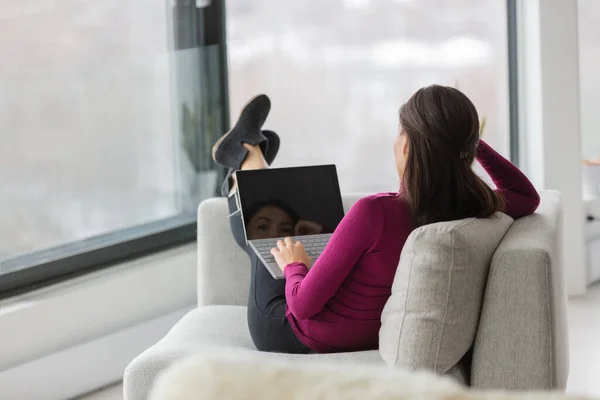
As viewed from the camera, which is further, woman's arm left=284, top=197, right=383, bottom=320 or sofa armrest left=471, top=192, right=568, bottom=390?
woman's arm left=284, top=197, right=383, bottom=320

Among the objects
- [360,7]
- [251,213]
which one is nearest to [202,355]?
[251,213]

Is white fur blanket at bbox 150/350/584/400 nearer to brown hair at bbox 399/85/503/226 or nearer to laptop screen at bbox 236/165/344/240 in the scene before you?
brown hair at bbox 399/85/503/226

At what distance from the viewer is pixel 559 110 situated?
4.45m

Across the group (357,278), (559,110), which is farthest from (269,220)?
(559,110)

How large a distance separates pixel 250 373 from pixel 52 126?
269 cm

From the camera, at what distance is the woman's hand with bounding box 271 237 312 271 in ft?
7.14

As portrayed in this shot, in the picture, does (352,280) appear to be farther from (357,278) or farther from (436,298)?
(436,298)

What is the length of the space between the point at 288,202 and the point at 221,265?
1.45 feet

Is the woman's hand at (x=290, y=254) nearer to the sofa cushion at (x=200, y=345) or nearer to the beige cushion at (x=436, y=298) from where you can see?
the sofa cushion at (x=200, y=345)

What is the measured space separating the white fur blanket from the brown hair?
124cm

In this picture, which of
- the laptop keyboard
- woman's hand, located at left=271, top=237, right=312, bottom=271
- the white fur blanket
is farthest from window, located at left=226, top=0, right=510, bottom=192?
the white fur blanket

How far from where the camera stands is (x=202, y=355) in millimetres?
715

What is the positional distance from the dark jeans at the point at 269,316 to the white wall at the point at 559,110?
8.36 feet

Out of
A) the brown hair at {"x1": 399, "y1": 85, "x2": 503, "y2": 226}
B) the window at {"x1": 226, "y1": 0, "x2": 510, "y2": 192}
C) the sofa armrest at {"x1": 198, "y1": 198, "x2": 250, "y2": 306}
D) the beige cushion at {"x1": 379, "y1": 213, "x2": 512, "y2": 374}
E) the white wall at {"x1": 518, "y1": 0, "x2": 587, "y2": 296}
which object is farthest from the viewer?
the white wall at {"x1": 518, "y1": 0, "x2": 587, "y2": 296}
